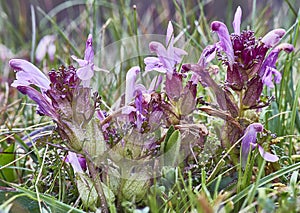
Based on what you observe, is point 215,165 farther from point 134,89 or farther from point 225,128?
point 134,89

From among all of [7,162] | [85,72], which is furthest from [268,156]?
[7,162]

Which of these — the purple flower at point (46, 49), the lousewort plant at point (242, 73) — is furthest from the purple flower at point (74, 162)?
the purple flower at point (46, 49)

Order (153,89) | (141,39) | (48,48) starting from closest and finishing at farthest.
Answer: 1. (153,89)
2. (48,48)
3. (141,39)

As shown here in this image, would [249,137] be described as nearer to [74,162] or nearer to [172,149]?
[172,149]

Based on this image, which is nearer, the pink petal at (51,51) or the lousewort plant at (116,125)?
the lousewort plant at (116,125)

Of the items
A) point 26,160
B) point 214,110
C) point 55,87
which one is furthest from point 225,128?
point 26,160

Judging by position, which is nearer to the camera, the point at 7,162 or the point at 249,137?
the point at 249,137

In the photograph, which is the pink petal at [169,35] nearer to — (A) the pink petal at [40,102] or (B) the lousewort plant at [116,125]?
(B) the lousewort plant at [116,125]

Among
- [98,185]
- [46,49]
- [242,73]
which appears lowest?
[98,185]

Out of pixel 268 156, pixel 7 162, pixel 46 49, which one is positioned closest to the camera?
pixel 268 156

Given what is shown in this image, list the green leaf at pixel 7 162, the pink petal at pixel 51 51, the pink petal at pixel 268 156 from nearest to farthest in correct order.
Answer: the pink petal at pixel 268 156 < the green leaf at pixel 7 162 < the pink petal at pixel 51 51

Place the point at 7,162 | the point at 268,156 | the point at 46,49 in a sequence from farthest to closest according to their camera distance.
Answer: the point at 46,49
the point at 7,162
the point at 268,156
